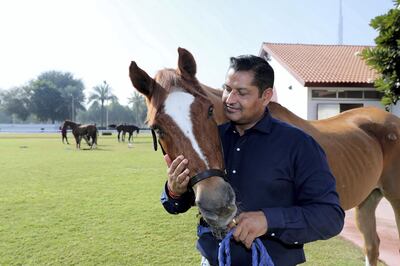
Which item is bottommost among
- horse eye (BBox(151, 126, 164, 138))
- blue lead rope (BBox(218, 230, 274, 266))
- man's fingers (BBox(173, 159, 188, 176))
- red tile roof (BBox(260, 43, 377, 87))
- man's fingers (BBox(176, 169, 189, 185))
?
blue lead rope (BBox(218, 230, 274, 266))

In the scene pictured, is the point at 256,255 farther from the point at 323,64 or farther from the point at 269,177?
the point at 323,64

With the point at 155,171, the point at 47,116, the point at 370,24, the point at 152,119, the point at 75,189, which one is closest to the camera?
the point at 152,119

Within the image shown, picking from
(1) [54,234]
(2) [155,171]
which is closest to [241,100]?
(1) [54,234]

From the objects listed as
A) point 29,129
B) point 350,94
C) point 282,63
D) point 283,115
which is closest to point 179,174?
point 283,115

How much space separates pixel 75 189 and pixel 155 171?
13.9 ft

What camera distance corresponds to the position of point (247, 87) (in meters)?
1.85

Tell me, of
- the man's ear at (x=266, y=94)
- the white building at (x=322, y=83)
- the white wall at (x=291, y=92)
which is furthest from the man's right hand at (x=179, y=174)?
the white wall at (x=291, y=92)

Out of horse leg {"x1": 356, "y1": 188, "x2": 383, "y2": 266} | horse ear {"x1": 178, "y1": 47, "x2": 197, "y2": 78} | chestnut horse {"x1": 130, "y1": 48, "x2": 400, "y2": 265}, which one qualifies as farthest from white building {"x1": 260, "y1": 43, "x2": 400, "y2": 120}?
horse ear {"x1": 178, "y1": 47, "x2": 197, "y2": 78}

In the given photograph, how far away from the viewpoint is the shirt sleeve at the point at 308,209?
166cm

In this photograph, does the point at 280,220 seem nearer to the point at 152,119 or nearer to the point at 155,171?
the point at 152,119

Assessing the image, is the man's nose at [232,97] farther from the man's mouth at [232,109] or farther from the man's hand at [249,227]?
the man's hand at [249,227]

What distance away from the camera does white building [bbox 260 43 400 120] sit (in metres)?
18.3

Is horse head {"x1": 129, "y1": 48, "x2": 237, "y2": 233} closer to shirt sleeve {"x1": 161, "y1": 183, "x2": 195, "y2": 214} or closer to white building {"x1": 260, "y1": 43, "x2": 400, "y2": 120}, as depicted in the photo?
shirt sleeve {"x1": 161, "y1": 183, "x2": 195, "y2": 214}

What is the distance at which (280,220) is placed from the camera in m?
1.65
